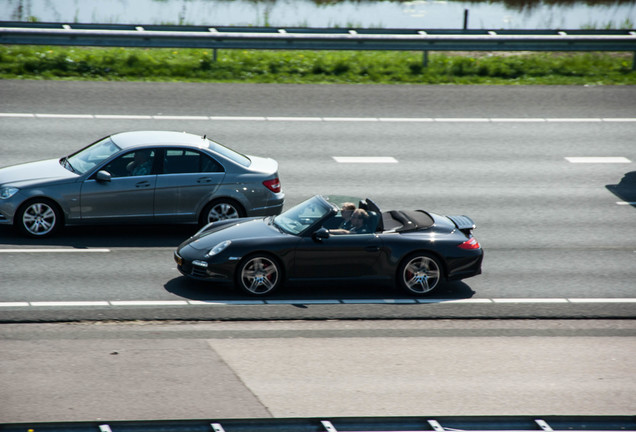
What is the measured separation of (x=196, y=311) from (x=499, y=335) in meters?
3.74

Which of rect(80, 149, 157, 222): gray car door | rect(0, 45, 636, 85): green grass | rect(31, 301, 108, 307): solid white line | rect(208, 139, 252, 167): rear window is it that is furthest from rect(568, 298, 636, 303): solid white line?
rect(0, 45, 636, 85): green grass

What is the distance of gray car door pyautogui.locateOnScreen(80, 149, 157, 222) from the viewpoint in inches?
555

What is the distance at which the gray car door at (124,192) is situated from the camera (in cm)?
1409

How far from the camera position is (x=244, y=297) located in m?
12.3

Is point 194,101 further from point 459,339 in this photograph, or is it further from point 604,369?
point 604,369

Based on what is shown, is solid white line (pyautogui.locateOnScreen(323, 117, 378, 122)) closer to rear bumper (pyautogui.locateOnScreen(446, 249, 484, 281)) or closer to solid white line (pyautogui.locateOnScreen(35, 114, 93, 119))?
solid white line (pyautogui.locateOnScreen(35, 114, 93, 119))

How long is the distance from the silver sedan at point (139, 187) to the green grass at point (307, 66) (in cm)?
937

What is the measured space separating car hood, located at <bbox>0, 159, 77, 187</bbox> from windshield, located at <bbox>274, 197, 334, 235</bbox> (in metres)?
3.54

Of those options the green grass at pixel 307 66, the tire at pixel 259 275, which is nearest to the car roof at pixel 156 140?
the tire at pixel 259 275

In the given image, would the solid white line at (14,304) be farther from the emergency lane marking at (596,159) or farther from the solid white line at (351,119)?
the emergency lane marking at (596,159)

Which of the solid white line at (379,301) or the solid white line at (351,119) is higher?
the solid white line at (351,119)

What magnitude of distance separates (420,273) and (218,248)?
8.94 ft

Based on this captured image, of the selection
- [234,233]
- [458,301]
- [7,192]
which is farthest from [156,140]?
[458,301]

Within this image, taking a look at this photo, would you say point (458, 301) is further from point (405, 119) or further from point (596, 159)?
point (405, 119)
